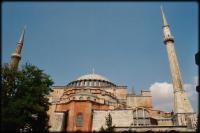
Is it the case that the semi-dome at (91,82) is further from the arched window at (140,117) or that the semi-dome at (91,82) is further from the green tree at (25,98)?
the green tree at (25,98)

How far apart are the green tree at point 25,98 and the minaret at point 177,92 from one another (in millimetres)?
12683

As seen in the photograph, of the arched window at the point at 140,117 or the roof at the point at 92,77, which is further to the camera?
the roof at the point at 92,77

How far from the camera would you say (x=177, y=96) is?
78.1ft

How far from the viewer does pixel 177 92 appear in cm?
2398

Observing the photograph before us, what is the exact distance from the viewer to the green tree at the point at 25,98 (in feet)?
53.0

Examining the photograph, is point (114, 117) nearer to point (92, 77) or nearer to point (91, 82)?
point (91, 82)

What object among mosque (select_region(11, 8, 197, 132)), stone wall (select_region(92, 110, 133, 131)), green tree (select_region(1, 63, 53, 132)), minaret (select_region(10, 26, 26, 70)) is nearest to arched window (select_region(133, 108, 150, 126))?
mosque (select_region(11, 8, 197, 132))

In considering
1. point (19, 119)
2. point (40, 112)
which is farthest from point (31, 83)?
point (19, 119)

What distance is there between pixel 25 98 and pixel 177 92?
50.3 feet

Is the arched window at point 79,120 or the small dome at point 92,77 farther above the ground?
the small dome at point 92,77

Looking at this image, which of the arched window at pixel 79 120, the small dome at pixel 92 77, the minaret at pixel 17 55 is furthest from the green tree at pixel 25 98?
the small dome at pixel 92 77

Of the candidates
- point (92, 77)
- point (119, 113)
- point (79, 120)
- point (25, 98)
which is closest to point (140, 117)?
point (119, 113)

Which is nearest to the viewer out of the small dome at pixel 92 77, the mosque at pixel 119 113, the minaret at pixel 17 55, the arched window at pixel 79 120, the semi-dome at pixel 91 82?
the mosque at pixel 119 113

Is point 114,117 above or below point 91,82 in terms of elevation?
below
